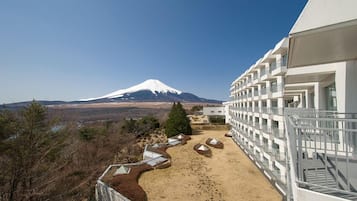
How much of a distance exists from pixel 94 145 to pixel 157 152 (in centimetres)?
880

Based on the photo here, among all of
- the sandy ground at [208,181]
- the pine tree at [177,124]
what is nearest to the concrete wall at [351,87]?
the sandy ground at [208,181]

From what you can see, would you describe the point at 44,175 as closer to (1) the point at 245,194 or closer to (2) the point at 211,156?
(1) the point at 245,194

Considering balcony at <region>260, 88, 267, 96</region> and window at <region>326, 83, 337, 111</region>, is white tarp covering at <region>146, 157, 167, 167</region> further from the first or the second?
window at <region>326, 83, 337, 111</region>

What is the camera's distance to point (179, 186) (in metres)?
14.7

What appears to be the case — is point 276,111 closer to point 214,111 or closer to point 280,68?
point 280,68

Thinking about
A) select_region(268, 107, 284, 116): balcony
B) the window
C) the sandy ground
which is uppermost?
the window

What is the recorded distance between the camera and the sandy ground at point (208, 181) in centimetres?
1323

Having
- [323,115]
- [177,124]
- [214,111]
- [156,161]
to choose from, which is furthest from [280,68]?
[214,111]

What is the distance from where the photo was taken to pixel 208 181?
52.0 ft

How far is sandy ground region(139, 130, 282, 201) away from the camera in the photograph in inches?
521

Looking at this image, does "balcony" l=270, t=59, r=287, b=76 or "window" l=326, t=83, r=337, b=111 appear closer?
"window" l=326, t=83, r=337, b=111

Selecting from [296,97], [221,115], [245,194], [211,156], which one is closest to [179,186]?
[245,194]

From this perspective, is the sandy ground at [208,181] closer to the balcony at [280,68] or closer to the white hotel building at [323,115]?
the white hotel building at [323,115]

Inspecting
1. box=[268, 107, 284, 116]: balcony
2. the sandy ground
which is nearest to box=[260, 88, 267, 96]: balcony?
box=[268, 107, 284, 116]: balcony
